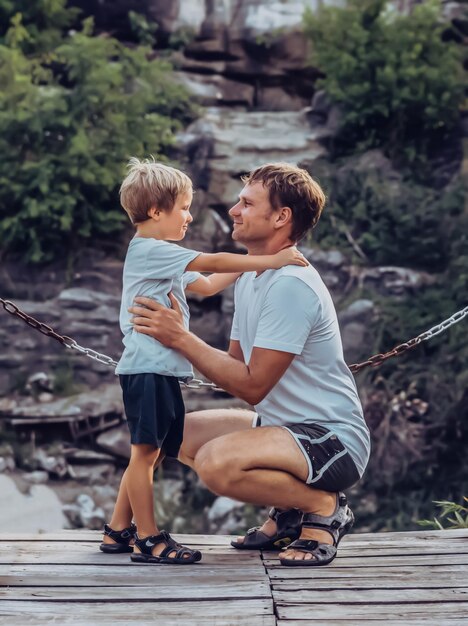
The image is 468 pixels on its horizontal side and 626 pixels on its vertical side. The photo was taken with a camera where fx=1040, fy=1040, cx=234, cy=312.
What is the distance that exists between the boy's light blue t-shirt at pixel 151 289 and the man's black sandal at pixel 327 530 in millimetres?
639

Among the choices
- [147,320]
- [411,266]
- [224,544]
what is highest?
[147,320]

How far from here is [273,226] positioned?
11.5 ft

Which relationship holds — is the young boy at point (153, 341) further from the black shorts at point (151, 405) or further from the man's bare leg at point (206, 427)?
the man's bare leg at point (206, 427)

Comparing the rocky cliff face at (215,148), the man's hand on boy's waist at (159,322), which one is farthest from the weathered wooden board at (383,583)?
the rocky cliff face at (215,148)

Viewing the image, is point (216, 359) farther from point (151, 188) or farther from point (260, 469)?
point (151, 188)

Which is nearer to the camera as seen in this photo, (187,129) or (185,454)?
(185,454)

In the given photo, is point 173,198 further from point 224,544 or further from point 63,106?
point 63,106

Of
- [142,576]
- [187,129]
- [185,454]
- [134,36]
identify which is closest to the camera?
[142,576]

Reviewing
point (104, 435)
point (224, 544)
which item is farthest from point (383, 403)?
point (224, 544)

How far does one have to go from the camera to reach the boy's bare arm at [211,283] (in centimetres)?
360

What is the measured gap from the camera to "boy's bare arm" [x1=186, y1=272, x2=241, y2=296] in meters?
3.60

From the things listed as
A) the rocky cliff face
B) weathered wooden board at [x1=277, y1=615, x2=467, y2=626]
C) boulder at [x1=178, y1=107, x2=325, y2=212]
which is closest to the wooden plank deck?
weathered wooden board at [x1=277, y1=615, x2=467, y2=626]

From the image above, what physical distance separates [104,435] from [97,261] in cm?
198

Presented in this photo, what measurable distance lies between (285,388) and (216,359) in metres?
0.26
